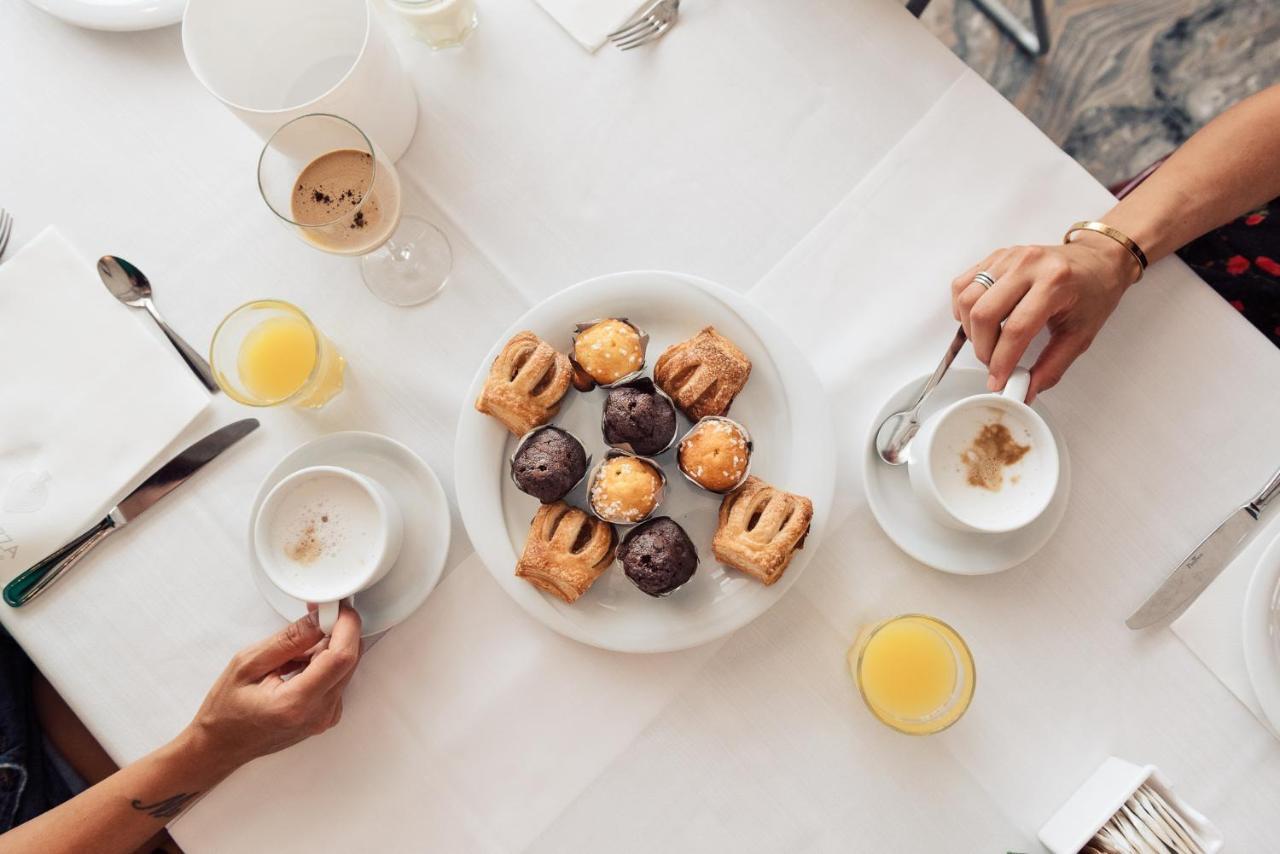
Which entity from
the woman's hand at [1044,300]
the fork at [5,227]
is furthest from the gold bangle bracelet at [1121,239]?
the fork at [5,227]

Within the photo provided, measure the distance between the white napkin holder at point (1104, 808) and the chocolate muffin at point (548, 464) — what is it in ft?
2.51

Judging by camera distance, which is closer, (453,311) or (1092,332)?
(1092,332)

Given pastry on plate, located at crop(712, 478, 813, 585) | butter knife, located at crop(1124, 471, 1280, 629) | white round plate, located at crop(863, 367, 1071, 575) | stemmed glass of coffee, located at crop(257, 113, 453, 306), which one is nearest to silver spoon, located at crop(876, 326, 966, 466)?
white round plate, located at crop(863, 367, 1071, 575)

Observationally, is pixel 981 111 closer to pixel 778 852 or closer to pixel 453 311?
pixel 453 311

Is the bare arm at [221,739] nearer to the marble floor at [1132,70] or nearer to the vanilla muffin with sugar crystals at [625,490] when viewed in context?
the vanilla muffin with sugar crystals at [625,490]

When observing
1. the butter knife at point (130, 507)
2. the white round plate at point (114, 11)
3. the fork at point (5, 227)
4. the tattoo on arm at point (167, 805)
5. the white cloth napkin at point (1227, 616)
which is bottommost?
the white cloth napkin at point (1227, 616)

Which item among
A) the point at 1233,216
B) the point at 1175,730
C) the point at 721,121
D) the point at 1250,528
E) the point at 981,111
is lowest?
the point at 1175,730

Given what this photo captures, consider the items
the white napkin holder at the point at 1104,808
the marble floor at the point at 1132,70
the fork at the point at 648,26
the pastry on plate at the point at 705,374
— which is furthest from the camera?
the marble floor at the point at 1132,70

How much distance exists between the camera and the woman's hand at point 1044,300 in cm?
110

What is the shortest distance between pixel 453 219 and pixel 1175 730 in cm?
121

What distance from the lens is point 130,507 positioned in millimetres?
1235

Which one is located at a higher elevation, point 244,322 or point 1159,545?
point 244,322

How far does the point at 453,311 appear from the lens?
4.17ft

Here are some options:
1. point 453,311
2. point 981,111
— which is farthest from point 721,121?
point 453,311
